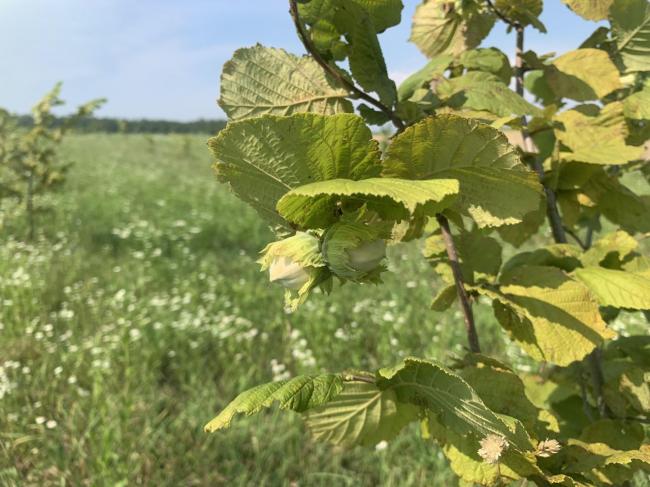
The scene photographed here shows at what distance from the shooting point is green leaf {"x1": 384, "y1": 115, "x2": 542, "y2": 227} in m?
0.56

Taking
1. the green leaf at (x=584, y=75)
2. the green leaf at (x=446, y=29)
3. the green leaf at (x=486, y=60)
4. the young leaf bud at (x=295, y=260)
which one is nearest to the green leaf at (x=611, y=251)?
the green leaf at (x=584, y=75)

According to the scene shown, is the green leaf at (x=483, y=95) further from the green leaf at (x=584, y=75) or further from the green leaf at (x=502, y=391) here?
the green leaf at (x=502, y=391)

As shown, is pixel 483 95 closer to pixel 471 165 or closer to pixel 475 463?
pixel 471 165

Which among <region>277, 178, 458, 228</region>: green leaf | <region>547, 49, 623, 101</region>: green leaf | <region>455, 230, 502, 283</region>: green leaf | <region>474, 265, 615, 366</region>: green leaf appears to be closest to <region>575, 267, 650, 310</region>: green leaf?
<region>474, 265, 615, 366</region>: green leaf

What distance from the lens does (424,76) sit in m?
0.88

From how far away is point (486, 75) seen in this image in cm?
89

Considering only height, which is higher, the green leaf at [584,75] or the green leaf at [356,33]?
the green leaf at [356,33]

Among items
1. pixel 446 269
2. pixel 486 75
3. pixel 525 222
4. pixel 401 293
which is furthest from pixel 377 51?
pixel 401 293

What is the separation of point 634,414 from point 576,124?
63 centimetres

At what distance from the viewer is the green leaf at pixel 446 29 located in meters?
1.09

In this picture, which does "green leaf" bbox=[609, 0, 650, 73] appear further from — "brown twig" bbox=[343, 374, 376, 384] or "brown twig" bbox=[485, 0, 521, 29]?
"brown twig" bbox=[343, 374, 376, 384]

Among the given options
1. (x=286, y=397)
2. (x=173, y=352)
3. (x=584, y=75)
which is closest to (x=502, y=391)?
(x=286, y=397)

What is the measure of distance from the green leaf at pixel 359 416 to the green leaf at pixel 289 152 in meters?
0.38

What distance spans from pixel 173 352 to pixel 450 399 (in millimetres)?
3293
